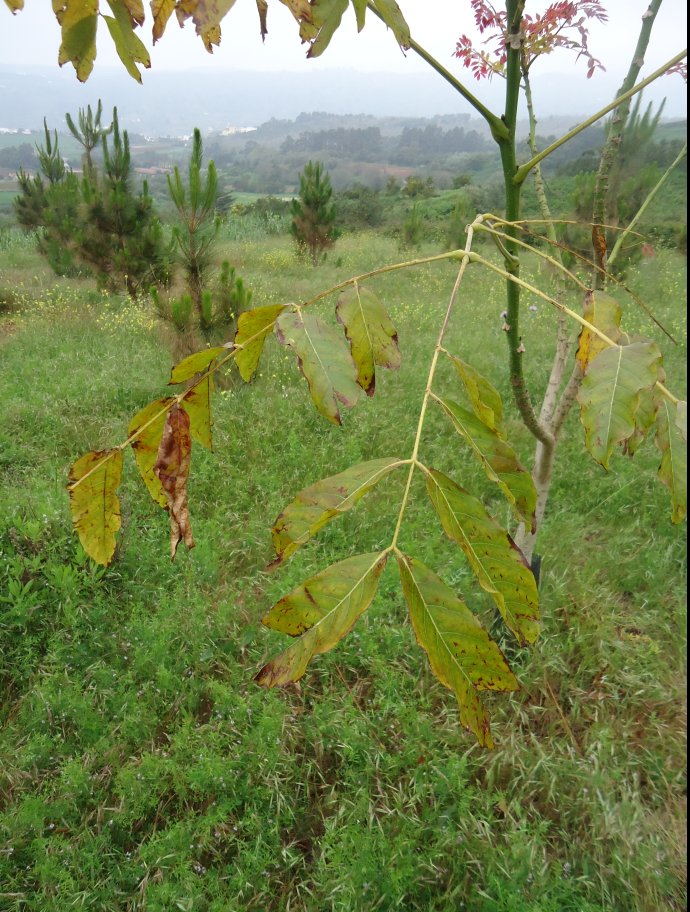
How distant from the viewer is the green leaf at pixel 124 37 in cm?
57

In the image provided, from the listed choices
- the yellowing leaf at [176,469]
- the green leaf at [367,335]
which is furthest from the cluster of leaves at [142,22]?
the yellowing leaf at [176,469]

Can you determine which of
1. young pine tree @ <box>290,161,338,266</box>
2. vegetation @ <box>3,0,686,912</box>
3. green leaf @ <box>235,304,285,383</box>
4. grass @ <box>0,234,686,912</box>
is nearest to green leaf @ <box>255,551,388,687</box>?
vegetation @ <box>3,0,686,912</box>

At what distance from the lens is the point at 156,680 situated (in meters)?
1.88

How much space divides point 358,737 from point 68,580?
120cm

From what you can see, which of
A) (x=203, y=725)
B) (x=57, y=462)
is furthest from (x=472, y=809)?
(x=57, y=462)

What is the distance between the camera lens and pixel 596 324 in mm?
552

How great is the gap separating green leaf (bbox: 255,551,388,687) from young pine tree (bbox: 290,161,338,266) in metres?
9.38

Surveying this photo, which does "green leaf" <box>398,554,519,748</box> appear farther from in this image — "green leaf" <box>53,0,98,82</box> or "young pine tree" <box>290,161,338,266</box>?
"young pine tree" <box>290,161,338,266</box>

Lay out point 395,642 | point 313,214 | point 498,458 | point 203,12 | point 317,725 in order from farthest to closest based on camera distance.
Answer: point 313,214 < point 395,642 < point 317,725 < point 498,458 < point 203,12

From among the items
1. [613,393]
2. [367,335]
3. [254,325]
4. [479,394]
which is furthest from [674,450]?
[254,325]

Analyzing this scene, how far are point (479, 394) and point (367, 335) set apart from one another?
0.42 ft

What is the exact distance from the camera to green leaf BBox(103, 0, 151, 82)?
57 centimetres

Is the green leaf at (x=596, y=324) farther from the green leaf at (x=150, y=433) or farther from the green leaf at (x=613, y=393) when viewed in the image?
the green leaf at (x=150, y=433)

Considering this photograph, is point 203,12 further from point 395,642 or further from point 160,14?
point 395,642
